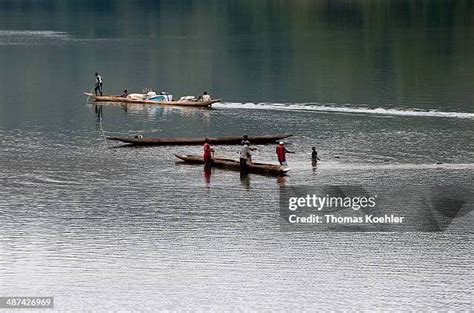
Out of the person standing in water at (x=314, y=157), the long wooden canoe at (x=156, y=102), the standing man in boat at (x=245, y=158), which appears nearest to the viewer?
the standing man in boat at (x=245, y=158)

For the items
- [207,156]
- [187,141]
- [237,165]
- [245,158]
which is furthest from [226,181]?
[187,141]

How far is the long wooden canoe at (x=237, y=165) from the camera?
2525 inches

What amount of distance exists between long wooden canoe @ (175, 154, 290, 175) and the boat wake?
24.9 meters

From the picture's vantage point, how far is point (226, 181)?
63.2 meters

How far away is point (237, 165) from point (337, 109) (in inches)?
1108

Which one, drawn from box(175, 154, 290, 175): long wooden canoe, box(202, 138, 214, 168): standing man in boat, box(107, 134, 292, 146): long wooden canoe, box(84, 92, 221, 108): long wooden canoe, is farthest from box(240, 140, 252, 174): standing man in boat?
box(84, 92, 221, 108): long wooden canoe

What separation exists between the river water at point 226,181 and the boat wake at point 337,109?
0.23m

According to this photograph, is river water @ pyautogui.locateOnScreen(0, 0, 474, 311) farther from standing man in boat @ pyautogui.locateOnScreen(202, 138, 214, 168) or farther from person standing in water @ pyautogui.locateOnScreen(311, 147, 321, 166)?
standing man in boat @ pyautogui.locateOnScreen(202, 138, 214, 168)

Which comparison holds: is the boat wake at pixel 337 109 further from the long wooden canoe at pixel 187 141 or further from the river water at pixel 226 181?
the long wooden canoe at pixel 187 141

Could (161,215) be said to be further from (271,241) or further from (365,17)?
(365,17)

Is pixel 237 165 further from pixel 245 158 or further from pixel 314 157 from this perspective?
pixel 314 157

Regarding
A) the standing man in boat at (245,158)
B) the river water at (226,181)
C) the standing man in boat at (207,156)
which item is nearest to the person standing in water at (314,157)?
the river water at (226,181)

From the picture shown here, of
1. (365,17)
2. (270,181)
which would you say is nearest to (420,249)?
(270,181)

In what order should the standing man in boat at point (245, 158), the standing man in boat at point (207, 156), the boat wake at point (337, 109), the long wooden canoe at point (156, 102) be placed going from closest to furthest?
1. the standing man in boat at point (245, 158)
2. the standing man in boat at point (207, 156)
3. the boat wake at point (337, 109)
4. the long wooden canoe at point (156, 102)
